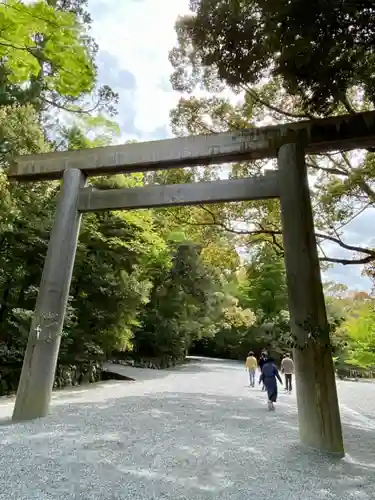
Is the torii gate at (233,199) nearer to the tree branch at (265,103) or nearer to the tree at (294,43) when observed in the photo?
the tree at (294,43)

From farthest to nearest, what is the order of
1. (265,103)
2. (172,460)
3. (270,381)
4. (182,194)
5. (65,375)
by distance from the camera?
(65,375) < (265,103) < (270,381) < (182,194) < (172,460)

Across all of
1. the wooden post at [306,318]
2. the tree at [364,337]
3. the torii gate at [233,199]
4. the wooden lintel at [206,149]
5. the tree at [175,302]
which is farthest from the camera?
the tree at [175,302]

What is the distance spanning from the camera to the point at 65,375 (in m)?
11.2

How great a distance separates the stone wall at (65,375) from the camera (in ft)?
31.7

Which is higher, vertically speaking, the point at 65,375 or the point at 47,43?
the point at 47,43

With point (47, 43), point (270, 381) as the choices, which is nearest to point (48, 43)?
point (47, 43)

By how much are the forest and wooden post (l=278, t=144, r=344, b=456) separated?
0.43m

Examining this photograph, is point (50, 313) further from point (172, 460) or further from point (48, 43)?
point (48, 43)

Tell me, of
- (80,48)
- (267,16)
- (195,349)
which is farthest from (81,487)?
(195,349)

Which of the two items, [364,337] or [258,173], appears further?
[364,337]

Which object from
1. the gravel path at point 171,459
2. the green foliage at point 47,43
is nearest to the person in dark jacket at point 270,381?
the gravel path at point 171,459

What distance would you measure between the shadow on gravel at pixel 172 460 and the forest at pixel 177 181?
62.2 inches

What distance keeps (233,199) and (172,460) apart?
3.79 metres

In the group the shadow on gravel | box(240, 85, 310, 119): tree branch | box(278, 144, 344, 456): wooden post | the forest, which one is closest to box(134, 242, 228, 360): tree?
the forest
